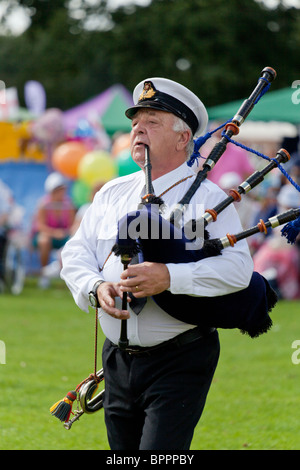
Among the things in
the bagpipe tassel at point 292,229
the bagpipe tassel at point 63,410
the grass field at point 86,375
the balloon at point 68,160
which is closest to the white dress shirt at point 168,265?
the bagpipe tassel at point 292,229

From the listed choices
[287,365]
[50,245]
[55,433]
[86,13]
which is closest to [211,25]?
[86,13]

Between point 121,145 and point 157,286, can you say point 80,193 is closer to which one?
point 121,145

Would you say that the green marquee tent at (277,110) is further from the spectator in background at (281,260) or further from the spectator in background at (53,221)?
the spectator in background at (53,221)

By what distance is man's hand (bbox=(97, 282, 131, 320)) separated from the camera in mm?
3078

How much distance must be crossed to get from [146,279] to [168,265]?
11 centimetres

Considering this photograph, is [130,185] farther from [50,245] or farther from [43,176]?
[43,176]

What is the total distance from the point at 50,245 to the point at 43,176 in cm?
234

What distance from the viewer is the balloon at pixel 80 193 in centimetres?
1374

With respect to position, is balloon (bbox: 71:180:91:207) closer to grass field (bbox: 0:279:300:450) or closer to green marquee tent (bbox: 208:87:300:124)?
green marquee tent (bbox: 208:87:300:124)

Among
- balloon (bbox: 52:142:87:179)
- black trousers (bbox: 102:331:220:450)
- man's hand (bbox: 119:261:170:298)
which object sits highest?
man's hand (bbox: 119:261:170:298)

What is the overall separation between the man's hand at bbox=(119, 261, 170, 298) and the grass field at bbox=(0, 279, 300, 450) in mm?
2331

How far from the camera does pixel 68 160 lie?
15.0m

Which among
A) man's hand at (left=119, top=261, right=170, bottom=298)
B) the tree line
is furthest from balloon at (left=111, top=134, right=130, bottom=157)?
the tree line
